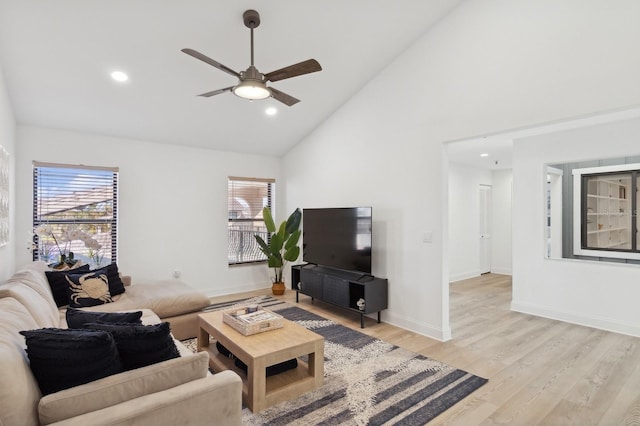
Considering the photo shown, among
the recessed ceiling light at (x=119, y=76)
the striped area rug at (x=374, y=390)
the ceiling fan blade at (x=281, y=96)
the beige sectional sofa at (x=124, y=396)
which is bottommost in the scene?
the striped area rug at (x=374, y=390)

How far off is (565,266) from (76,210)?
21.4 ft

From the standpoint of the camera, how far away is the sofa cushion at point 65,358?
1385 millimetres

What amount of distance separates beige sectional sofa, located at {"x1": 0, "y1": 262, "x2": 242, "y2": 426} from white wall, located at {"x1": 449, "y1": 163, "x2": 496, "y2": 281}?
19.4ft

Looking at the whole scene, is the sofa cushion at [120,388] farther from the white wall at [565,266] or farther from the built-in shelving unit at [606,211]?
the built-in shelving unit at [606,211]

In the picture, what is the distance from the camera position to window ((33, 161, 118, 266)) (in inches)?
166

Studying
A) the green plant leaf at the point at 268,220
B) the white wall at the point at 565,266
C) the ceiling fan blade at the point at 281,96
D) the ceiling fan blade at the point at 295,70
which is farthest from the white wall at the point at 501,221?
the ceiling fan blade at the point at 295,70

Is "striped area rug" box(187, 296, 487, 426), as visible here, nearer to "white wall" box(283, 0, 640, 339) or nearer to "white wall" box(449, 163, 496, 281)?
"white wall" box(283, 0, 640, 339)

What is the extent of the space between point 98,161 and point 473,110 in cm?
479

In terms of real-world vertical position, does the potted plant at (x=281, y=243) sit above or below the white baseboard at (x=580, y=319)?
above

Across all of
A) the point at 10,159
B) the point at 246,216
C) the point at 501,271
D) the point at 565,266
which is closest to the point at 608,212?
the point at 565,266

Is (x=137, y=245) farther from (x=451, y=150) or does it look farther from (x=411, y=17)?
(x=451, y=150)

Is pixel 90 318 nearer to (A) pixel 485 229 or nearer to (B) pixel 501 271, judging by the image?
(A) pixel 485 229

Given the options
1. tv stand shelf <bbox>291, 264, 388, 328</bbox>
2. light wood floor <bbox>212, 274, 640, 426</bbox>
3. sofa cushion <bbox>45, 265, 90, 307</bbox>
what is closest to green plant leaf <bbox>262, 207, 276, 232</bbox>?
tv stand shelf <bbox>291, 264, 388, 328</bbox>

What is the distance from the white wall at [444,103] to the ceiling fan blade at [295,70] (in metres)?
1.78
